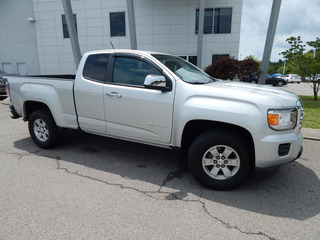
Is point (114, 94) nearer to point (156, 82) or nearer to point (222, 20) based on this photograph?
point (156, 82)

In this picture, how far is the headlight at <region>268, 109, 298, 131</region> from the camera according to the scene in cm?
275

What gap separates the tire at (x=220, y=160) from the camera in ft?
9.77

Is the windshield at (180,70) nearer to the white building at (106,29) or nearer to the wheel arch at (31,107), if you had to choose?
the wheel arch at (31,107)

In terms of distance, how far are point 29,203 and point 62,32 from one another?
1894cm

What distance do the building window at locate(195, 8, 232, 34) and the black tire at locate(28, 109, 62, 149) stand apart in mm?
14371

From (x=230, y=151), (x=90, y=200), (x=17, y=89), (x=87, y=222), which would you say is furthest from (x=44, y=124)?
(x=230, y=151)

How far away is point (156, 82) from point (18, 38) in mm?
22386

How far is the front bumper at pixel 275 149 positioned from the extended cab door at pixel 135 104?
1262mm

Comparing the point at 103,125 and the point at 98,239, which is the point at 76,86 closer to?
the point at 103,125

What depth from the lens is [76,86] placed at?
4.02m

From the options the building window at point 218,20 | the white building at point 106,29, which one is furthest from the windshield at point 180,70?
the building window at point 218,20

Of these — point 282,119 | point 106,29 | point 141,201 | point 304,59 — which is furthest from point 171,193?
point 106,29

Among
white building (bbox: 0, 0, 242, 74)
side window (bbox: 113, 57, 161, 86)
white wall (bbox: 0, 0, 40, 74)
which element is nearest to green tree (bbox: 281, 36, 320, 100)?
white building (bbox: 0, 0, 242, 74)

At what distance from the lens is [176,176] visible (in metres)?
3.60
